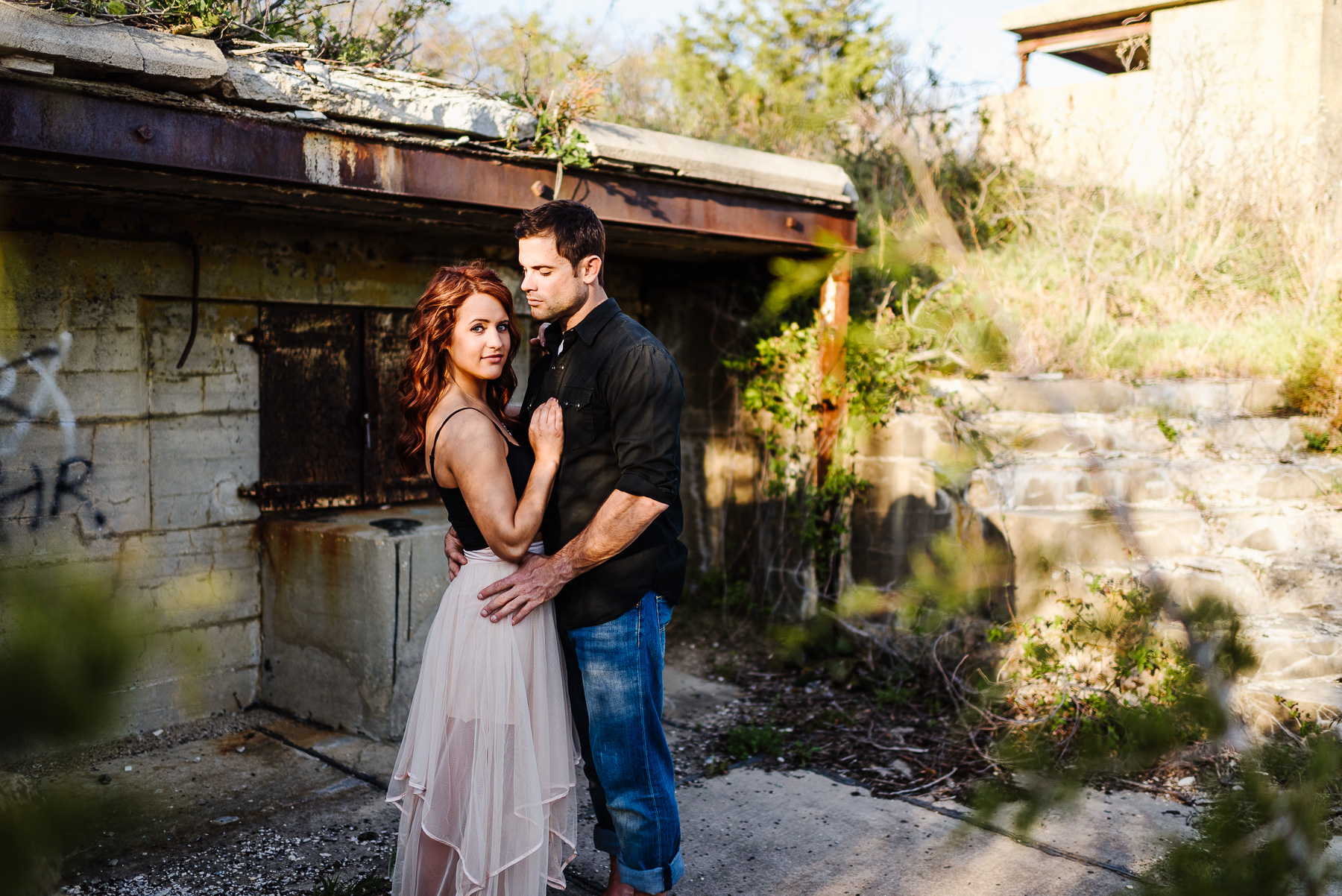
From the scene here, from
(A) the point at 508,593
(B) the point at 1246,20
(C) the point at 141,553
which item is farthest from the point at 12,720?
(B) the point at 1246,20

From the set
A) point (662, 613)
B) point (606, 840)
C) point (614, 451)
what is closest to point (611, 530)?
point (614, 451)

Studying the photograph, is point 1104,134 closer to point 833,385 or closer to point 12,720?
point 833,385

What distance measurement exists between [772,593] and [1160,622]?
422 centimetres

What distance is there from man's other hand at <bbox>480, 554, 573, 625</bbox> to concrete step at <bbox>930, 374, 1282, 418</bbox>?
142 inches

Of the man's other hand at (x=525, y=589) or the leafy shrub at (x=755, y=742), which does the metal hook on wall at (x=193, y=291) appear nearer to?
the man's other hand at (x=525, y=589)

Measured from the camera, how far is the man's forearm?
247 cm

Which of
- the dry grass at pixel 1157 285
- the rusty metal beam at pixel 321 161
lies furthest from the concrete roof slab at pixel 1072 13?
the rusty metal beam at pixel 321 161

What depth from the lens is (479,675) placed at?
2465mm

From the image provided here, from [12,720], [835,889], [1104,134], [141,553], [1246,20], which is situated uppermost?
[1246,20]

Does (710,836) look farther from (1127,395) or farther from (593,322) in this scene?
(1127,395)

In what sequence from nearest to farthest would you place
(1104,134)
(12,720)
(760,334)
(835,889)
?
(12,720), (835,889), (760,334), (1104,134)

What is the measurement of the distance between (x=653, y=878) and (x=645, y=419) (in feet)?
4.04

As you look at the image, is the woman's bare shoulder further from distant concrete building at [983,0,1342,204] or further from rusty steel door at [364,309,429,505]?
distant concrete building at [983,0,1342,204]

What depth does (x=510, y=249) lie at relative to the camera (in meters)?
5.72
